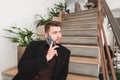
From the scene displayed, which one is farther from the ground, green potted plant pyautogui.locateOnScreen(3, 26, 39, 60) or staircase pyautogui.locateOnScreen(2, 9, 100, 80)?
green potted plant pyautogui.locateOnScreen(3, 26, 39, 60)

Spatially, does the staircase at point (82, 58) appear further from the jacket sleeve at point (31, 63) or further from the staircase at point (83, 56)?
the jacket sleeve at point (31, 63)

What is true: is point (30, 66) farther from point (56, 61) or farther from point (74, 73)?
point (74, 73)

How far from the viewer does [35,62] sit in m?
1.48

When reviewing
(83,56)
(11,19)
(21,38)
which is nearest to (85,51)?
(83,56)

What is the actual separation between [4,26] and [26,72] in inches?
49.2

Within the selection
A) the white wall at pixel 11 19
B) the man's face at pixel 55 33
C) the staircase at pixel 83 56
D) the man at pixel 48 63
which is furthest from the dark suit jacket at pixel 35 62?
the white wall at pixel 11 19

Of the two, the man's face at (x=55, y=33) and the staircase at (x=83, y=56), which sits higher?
the man's face at (x=55, y=33)

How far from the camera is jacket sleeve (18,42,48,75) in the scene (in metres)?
1.46

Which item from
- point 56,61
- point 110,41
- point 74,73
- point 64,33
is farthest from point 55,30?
point 110,41

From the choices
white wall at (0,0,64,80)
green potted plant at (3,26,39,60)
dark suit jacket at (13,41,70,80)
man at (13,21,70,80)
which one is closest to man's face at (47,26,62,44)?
man at (13,21,70,80)

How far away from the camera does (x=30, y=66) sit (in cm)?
152

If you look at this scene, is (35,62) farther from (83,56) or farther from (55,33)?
(83,56)

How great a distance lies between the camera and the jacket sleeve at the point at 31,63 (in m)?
1.46

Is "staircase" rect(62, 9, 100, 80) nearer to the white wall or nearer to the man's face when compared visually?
the man's face
